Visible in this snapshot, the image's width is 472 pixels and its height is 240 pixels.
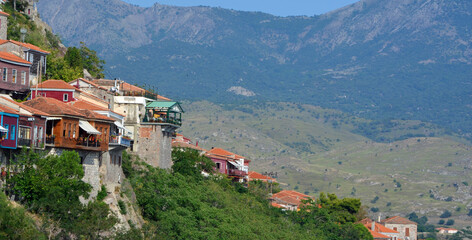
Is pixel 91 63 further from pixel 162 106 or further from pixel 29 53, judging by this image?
pixel 29 53

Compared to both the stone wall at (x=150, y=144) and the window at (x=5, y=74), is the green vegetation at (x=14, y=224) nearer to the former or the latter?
the window at (x=5, y=74)

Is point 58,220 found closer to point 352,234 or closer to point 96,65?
point 96,65

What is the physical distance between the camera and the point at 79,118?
2072 inches

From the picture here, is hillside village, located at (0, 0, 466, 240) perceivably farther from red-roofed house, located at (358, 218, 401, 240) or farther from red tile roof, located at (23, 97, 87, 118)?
red-roofed house, located at (358, 218, 401, 240)

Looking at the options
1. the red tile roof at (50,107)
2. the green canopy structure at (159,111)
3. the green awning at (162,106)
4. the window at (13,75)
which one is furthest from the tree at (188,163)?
the red tile roof at (50,107)

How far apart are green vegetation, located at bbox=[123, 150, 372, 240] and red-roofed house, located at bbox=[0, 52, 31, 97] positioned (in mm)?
10993

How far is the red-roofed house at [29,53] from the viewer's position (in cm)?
6444

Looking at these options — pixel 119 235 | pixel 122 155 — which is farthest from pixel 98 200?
pixel 122 155

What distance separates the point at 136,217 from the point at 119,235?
29.6 ft

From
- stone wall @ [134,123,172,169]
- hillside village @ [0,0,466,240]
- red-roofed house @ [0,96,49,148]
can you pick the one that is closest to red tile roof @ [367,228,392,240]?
hillside village @ [0,0,466,240]

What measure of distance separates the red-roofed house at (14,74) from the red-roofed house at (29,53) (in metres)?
0.94

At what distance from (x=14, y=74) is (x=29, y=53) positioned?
6.03 metres

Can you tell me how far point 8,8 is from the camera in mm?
86125

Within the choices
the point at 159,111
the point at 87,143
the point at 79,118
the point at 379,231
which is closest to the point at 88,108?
the point at 79,118
